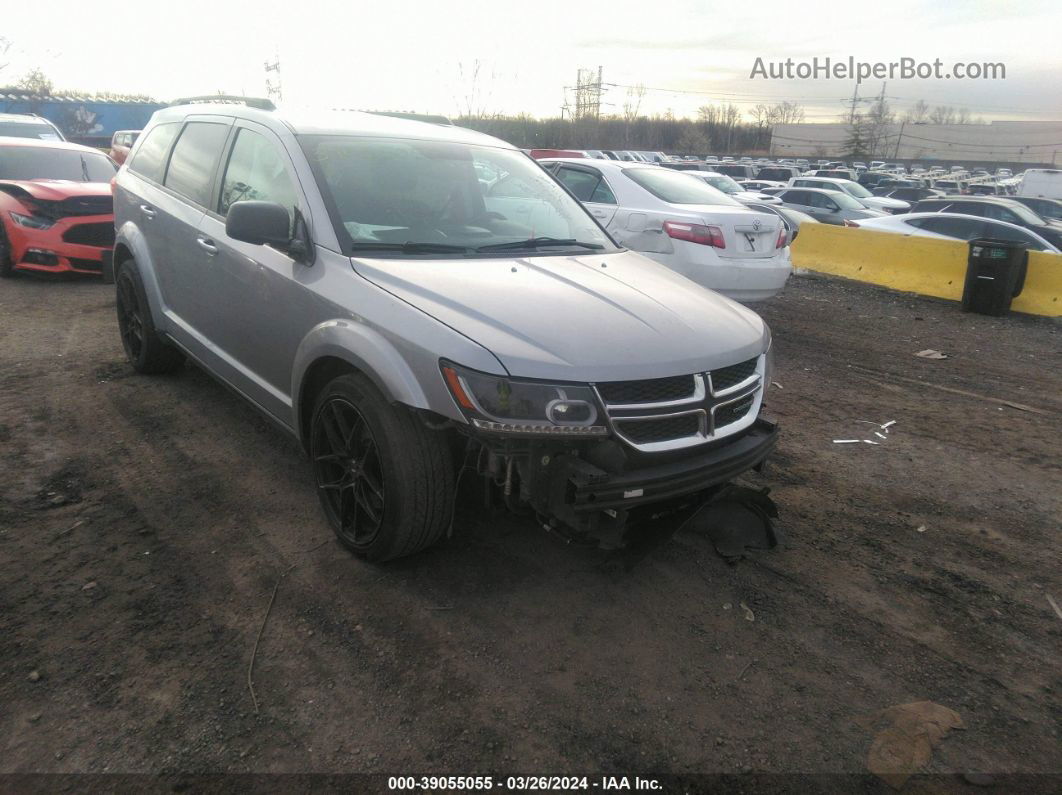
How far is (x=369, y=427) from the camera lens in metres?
3.08

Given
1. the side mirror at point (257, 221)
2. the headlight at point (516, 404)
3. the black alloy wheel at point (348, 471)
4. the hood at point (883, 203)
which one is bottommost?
the black alloy wheel at point (348, 471)

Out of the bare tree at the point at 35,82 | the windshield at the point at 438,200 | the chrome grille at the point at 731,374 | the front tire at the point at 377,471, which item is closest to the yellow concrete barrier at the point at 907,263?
the windshield at the point at 438,200

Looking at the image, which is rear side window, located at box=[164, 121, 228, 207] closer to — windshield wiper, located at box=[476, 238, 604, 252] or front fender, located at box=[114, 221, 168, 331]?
front fender, located at box=[114, 221, 168, 331]

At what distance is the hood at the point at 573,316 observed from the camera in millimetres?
2803

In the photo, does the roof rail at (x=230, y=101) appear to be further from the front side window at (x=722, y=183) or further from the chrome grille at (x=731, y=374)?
the front side window at (x=722, y=183)

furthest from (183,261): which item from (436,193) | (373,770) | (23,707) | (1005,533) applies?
(1005,533)

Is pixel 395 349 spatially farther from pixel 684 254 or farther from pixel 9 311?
pixel 9 311

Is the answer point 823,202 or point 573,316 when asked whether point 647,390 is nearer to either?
point 573,316

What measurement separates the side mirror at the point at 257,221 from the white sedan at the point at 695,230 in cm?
406

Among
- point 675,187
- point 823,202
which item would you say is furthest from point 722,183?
point 675,187

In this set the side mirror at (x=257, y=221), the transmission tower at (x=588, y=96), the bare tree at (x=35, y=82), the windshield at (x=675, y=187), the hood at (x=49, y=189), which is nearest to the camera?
the side mirror at (x=257, y=221)

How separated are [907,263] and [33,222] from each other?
11.3 m

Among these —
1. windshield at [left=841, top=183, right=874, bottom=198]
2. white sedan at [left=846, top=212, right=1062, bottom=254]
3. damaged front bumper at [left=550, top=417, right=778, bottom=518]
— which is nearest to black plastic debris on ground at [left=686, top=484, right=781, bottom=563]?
damaged front bumper at [left=550, top=417, right=778, bottom=518]

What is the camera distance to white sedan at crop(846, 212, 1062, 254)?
12625mm
